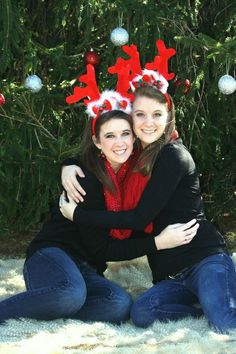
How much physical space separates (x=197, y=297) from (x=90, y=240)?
547 mm

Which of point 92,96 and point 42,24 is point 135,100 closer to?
point 92,96

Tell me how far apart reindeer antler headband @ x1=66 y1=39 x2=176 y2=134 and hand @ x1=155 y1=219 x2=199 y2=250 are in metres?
0.57

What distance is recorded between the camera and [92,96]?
3.00 metres

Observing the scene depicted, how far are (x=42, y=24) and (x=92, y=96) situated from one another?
1473 mm

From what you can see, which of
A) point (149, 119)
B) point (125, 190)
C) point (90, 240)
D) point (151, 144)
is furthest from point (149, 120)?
point (90, 240)

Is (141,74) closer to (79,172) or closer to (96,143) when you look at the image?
(96,143)

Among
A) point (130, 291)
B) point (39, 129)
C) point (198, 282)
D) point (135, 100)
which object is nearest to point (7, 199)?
point (39, 129)

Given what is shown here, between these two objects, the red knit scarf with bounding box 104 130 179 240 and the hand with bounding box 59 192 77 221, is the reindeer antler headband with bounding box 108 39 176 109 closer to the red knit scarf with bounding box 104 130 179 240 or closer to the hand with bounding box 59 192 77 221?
the red knit scarf with bounding box 104 130 179 240

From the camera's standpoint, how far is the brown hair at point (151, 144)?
9.43 feet

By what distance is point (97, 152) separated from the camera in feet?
9.84

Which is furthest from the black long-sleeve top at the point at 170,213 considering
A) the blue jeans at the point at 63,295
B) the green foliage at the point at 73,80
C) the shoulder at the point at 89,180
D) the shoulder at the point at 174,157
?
the green foliage at the point at 73,80

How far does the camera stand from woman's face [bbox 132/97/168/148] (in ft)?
9.38

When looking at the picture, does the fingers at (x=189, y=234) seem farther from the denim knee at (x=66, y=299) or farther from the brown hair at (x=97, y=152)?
the denim knee at (x=66, y=299)

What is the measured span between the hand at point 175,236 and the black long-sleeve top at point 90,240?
1.5 inches
